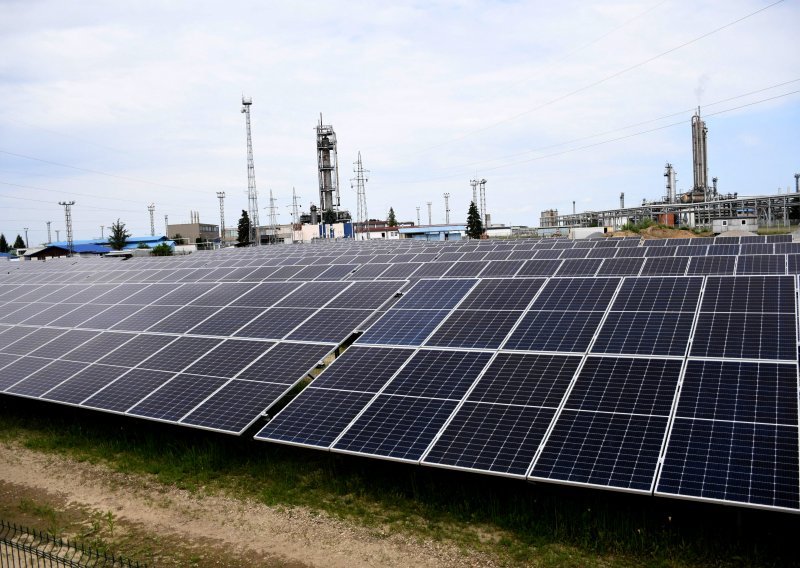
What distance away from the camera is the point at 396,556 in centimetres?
1016

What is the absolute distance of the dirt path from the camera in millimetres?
10281

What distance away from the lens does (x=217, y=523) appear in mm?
11805

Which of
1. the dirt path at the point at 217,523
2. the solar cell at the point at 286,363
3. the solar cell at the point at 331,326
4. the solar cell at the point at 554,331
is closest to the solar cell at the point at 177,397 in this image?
the solar cell at the point at 286,363

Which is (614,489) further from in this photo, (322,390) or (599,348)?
(322,390)

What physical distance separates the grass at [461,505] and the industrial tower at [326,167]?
112 m

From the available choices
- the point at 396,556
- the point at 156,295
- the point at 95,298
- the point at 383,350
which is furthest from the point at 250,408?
the point at 95,298

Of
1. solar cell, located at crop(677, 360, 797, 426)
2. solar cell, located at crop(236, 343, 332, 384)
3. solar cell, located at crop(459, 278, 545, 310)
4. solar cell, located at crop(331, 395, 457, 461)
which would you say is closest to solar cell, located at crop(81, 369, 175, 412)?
solar cell, located at crop(236, 343, 332, 384)

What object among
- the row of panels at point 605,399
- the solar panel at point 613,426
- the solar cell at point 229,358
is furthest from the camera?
the solar cell at point 229,358

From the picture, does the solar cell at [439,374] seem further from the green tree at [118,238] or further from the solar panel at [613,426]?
the green tree at [118,238]

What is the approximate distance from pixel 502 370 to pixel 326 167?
118090mm

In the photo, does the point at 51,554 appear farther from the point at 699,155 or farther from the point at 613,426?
the point at 699,155

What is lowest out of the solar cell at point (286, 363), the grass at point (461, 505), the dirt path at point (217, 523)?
the dirt path at point (217, 523)

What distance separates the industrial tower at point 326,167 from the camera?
411 feet

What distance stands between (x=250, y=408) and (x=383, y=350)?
10.7 feet
